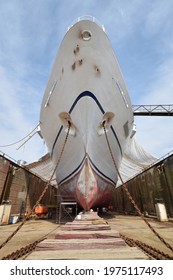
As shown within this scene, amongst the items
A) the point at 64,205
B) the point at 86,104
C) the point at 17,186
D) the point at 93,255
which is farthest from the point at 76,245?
the point at 64,205

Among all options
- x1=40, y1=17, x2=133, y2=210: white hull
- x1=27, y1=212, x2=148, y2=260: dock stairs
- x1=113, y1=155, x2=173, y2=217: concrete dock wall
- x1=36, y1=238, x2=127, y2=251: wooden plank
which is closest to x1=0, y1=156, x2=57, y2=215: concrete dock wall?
x1=40, y1=17, x2=133, y2=210: white hull

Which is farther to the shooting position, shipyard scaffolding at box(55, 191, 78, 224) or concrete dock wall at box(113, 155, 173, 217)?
concrete dock wall at box(113, 155, 173, 217)

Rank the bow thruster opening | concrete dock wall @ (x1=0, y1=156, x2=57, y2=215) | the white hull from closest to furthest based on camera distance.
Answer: the white hull, the bow thruster opening, concrete dock wall @ (x1=0, y1=156, x2=57, y2=215)

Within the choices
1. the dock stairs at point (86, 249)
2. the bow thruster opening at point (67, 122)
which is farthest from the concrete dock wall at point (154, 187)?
the dock stairs at point (86, 249)

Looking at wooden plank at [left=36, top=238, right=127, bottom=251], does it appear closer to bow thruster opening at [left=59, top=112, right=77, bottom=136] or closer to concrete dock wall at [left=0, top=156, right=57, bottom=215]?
bow thruster opening at [left=59, top=112, right=77, bottom=136]

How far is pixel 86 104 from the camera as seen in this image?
6465mm

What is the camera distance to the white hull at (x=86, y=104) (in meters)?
6.47

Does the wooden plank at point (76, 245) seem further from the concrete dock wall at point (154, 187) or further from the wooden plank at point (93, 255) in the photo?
the concrete dock wall at point (154, 187)

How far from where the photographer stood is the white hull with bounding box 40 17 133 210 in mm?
6473

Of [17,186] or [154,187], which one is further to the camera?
[154,187]

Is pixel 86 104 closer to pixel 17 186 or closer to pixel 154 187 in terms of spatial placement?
pixel 17 186

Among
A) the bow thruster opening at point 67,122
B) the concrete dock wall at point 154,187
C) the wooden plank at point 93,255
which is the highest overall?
the bow thruster opening at point 67,122

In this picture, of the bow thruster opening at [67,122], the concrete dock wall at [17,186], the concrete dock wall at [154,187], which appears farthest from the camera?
the concrete dock wall at [154,187]

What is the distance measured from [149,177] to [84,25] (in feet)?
30.8
